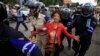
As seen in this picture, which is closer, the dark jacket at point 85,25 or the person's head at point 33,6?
the person's head at point 33,6

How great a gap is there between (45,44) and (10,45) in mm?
4687

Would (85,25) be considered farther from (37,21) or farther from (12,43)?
(12,43)

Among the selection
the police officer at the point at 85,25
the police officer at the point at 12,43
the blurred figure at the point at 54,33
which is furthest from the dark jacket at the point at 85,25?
the police officer at the point at 12,43

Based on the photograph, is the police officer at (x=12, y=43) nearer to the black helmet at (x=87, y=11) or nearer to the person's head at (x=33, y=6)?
the person's head at (x=33, y=6)

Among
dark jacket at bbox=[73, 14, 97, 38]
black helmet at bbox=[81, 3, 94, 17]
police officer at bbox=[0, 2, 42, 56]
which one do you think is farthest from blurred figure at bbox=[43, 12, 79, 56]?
police officer at bbox=[0, 2, 42, 56]

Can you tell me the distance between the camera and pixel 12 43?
9.36 feet

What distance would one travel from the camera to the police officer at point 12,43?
283 centimetres

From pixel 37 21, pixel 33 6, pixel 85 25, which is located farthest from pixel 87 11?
pixel 33 6

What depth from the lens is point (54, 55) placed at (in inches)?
302

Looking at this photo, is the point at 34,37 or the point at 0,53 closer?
the point at 0,53

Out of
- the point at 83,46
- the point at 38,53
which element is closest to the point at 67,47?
the point at 83,46

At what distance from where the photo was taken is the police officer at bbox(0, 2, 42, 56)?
111 inches

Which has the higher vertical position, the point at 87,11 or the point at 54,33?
the point at 54,33

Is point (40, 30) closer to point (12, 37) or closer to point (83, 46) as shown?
point (83, 46)
